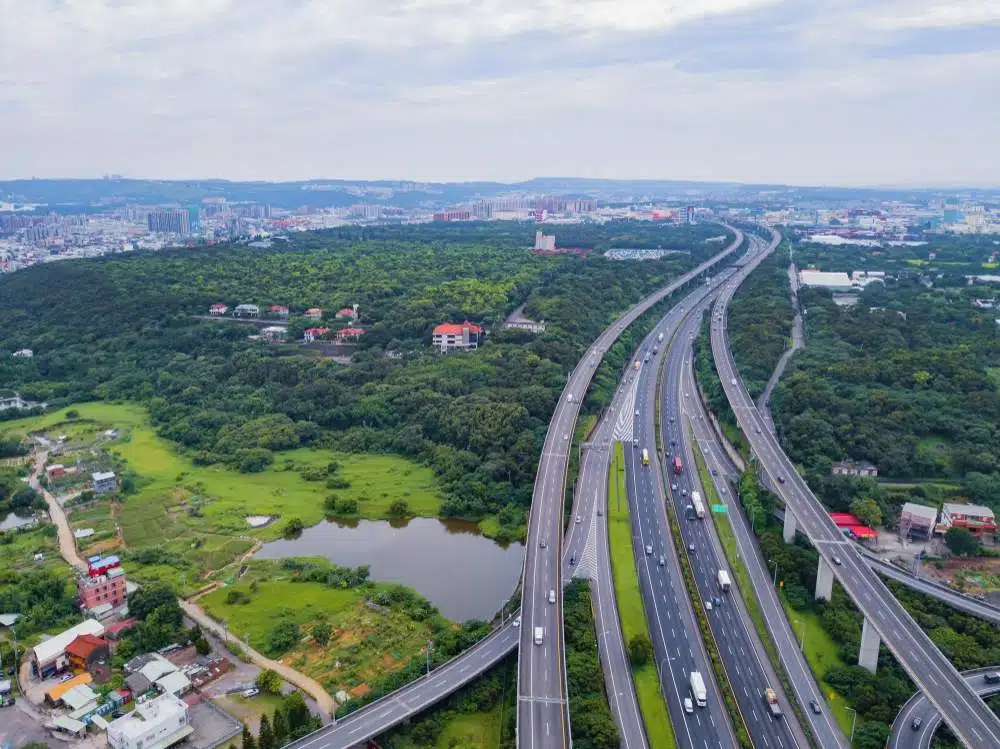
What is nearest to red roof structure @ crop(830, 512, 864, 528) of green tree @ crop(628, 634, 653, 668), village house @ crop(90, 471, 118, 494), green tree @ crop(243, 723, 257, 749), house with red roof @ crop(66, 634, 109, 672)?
green tree @ crop(628, 634, 653, 668)

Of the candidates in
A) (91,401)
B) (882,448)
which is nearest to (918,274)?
(882,448)

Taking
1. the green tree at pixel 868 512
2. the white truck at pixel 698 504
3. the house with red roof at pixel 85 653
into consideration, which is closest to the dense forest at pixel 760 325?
the white truck at pixel 698 504

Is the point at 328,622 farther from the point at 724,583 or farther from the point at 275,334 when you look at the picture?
the point at 275,334

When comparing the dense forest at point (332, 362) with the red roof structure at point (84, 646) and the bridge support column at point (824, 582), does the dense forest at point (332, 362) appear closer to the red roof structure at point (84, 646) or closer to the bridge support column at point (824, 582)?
the bridge support column at point (824, 582)

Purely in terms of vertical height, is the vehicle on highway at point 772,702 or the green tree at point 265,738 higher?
the green tree at point 265,738

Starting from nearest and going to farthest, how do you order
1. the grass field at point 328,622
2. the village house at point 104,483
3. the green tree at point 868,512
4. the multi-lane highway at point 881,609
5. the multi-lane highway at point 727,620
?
the multi-lane highway at point 881,609 < the multi-lane highway at point 727,620 < the grass field at point 328,622 < the green tree at point 868,512 < the village house at point 104,483

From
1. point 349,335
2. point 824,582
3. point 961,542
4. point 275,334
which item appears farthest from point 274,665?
point 275,334
